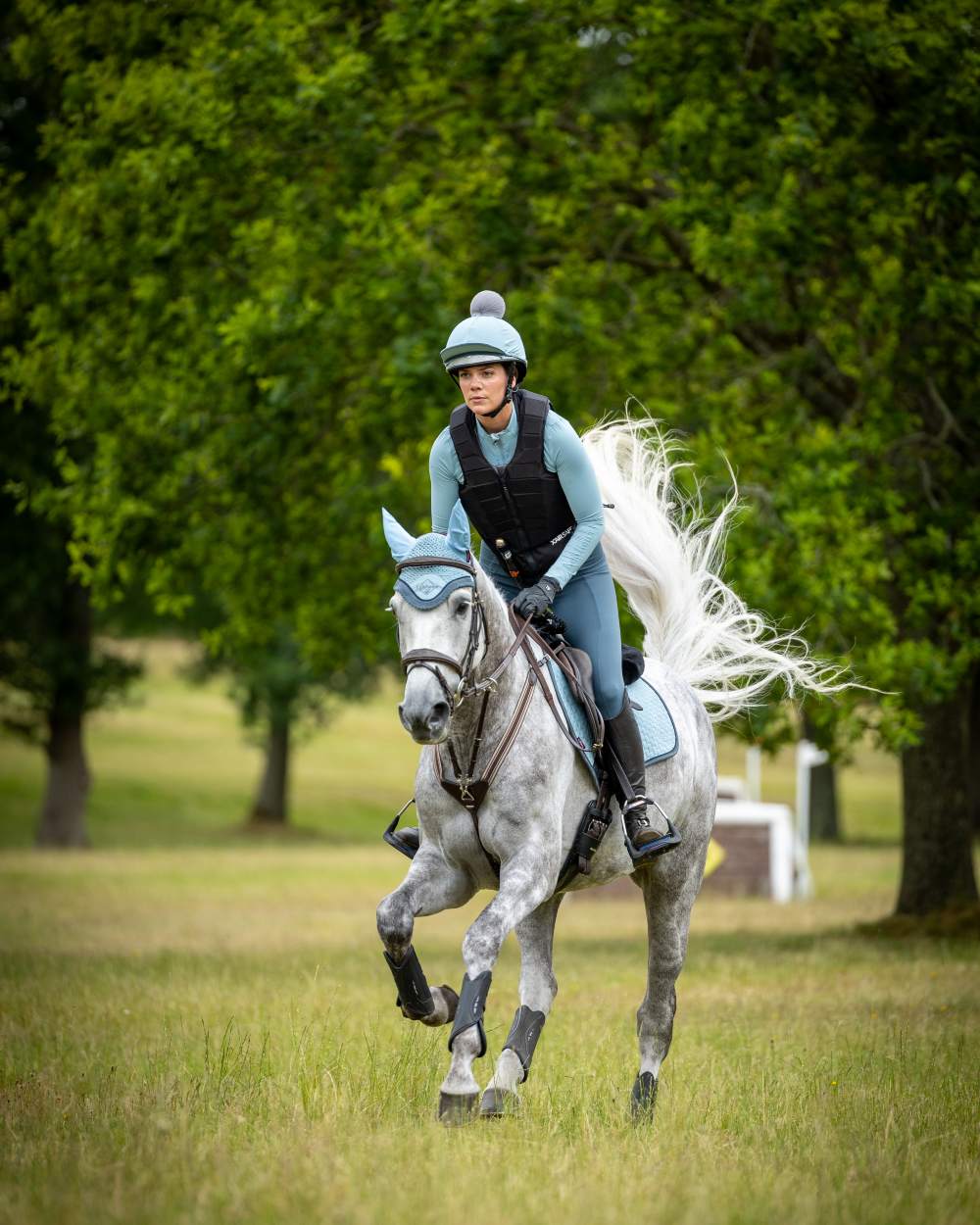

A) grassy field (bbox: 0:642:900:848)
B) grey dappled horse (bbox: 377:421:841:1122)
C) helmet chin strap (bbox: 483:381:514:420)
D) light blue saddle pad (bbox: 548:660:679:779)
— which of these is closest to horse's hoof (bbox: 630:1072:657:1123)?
grey dappled horse (bbox: 377:421:841:1122)

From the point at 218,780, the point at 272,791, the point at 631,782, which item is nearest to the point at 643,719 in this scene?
the point at 631,782

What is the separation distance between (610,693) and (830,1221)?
112 inches

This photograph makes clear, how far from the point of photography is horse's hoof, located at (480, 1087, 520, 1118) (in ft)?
19.9

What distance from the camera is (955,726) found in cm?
1619

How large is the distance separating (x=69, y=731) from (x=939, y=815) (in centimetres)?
2277

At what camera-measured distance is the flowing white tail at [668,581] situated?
26.3 feet

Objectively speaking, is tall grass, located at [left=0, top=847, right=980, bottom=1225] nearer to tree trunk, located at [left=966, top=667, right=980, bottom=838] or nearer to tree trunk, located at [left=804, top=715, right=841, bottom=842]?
tree trunk, located at [left=966, top=667, right=980, bottom=838]

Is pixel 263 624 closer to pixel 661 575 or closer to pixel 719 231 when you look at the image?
pixel 719 231

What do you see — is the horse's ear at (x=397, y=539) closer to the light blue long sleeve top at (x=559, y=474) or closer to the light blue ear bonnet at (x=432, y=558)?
the light blue ear bonnet at (x=432, y=558)

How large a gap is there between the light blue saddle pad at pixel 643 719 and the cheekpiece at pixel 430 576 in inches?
40.2

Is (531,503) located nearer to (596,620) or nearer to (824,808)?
(596,620)

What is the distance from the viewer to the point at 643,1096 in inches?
276

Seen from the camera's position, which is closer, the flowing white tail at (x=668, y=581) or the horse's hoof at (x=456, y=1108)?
the horse's hoof at (x=456, y=1108)

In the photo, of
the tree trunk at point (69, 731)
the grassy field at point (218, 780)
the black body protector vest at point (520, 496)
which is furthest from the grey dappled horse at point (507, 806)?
the grassy field at point (218, 780)
